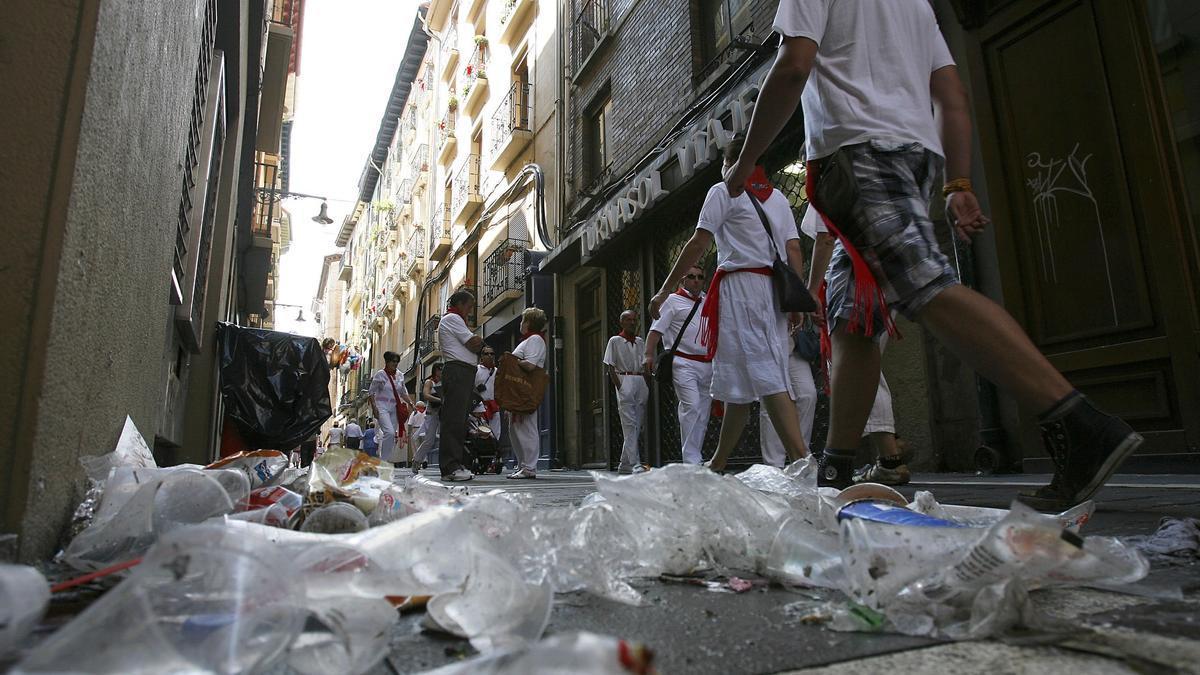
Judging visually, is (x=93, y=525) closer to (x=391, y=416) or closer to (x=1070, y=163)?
(x=1070, y=163)

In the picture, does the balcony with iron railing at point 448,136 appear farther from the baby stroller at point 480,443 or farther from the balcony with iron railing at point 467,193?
the baby stroller at point 480,443

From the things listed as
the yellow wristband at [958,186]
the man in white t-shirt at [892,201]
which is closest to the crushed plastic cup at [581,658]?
the man in white t-shirt at [892,201]

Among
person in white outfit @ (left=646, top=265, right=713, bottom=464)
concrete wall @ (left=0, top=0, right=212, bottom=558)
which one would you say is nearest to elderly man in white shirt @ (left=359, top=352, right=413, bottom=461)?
person in white outfit @ (left=646, top=265, right=713, bottom=464)

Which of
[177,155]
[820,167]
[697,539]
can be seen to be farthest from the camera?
[177,155]

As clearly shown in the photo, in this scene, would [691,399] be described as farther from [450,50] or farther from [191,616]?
[450,50]

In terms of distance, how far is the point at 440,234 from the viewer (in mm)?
21875

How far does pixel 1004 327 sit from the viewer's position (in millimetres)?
1819

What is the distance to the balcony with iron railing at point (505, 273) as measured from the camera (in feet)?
47.9

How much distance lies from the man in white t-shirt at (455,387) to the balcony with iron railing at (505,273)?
7.25 meters

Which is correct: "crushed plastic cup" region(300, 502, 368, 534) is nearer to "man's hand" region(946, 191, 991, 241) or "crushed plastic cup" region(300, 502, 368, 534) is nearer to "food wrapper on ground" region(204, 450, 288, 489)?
"food wrapper on ground" region(204, 450, 288, 489)

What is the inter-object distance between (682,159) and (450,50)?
643 inches

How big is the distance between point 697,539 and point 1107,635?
0.73 metres

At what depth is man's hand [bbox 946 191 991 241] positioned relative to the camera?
2.13m

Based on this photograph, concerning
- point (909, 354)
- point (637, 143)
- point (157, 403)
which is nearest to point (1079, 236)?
point (909, 354)
